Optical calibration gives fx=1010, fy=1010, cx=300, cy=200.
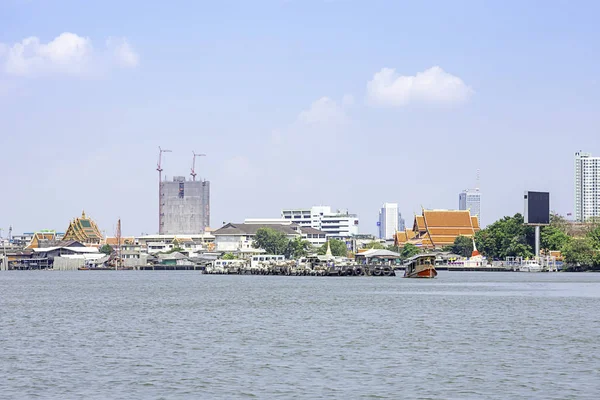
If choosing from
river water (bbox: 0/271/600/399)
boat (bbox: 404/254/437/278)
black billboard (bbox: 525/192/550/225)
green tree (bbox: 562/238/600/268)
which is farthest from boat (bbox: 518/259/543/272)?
river water (bbox: 0/271/600/399)

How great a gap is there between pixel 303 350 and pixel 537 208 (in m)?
133

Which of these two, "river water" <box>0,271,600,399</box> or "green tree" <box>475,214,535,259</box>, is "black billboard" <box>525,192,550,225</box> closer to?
"green tree" <box>475,214,535,259</box>

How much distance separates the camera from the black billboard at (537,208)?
541 ft

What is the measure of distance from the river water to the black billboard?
100 m

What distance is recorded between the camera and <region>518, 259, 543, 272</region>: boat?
505 ft

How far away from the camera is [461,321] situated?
168 feet

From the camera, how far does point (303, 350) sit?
38.6m

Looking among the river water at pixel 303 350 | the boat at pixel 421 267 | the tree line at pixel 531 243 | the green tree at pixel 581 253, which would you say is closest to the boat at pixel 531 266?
the tree line at pixel 531 243

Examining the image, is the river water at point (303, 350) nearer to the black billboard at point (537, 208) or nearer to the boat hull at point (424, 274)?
the boat hull at point (424, 274)

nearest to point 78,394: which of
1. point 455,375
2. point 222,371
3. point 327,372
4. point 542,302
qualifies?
point 222,371

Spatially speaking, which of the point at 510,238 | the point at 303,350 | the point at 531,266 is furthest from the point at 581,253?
the point at 303,350

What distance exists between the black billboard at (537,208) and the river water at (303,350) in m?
100

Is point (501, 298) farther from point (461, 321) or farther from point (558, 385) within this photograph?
point (558, 385)

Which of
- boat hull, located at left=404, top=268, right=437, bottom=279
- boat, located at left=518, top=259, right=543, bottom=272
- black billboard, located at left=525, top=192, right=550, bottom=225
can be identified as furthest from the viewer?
black billboard, located at left=525, top=192, right=550, bottom=225
